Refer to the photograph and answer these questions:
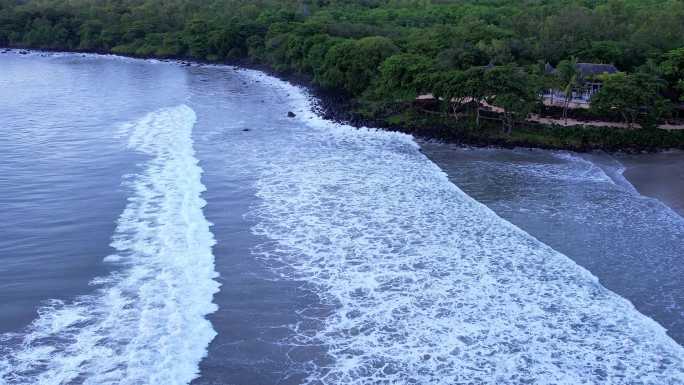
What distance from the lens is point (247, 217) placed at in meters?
23.8

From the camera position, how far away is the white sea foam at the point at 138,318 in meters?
14.5

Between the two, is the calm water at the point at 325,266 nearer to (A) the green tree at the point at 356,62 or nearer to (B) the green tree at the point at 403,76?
(B) the green tree at the point at 403,76

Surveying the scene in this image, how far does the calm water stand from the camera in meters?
15.2

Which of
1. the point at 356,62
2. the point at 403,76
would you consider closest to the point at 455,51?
the point at 403,76

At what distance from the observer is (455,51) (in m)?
42.5

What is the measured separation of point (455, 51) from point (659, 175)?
681 inches

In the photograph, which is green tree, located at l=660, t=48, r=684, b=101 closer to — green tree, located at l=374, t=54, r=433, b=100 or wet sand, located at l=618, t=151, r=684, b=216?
wet sand, located at l=618, t=151, r=684, b=216

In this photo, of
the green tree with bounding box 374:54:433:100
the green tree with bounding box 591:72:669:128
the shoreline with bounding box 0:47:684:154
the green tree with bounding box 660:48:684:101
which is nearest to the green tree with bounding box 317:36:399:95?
the shoreline with bounding box 0:47:684:154

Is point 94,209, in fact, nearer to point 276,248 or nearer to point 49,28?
point 276,248

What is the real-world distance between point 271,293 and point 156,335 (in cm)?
364

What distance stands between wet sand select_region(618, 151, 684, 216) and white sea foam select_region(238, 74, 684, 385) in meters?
8.52

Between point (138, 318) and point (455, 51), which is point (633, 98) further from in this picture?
point (138, 318)

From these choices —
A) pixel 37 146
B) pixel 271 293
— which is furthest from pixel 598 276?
pixel 37 146

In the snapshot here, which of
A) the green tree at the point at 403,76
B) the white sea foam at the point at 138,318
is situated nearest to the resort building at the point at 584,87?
the green tree at the point at 403,76
